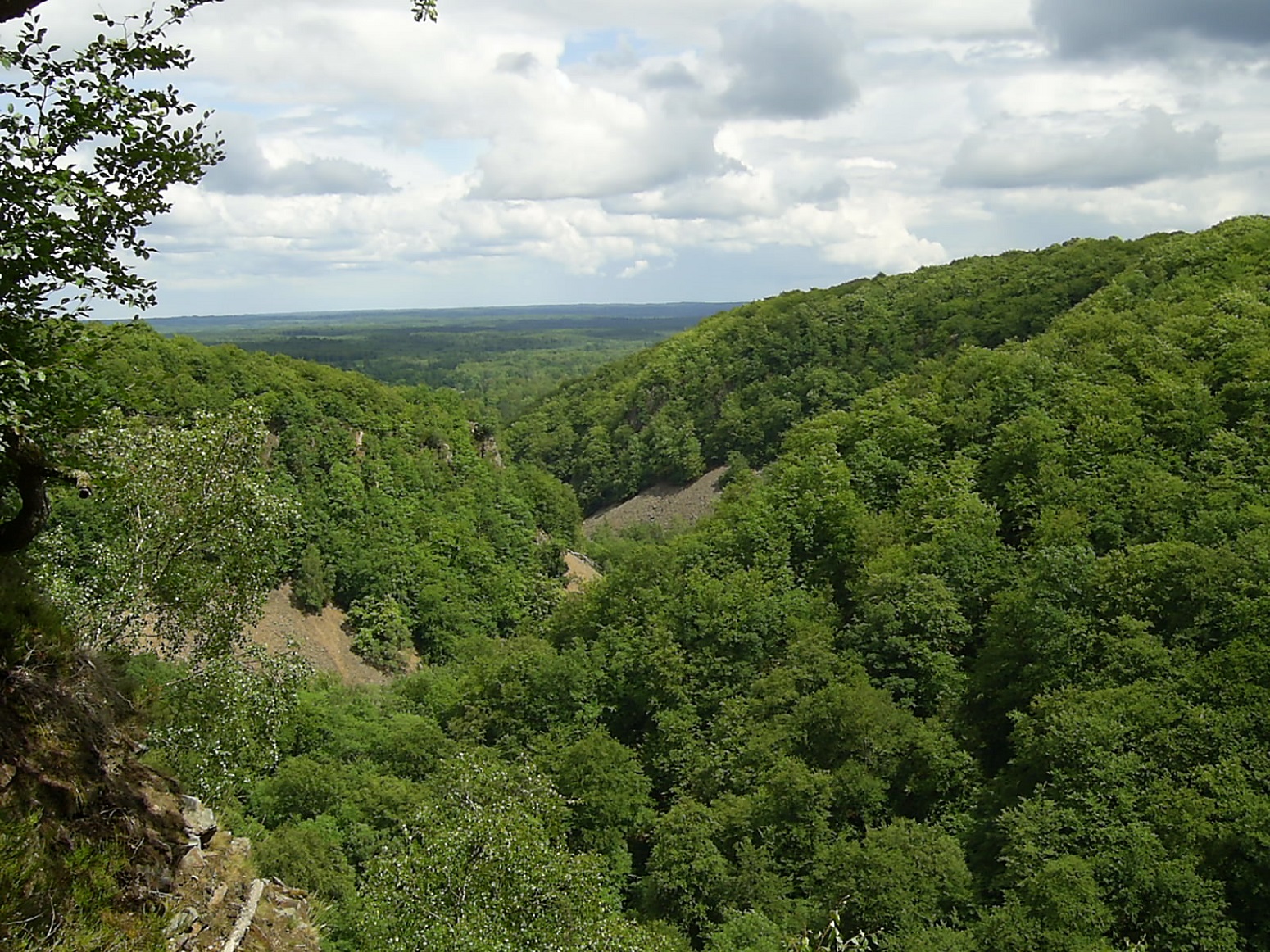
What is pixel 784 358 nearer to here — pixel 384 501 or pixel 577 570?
pixel 577 570

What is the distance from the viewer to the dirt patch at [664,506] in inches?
3878

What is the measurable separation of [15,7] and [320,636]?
51507 mm

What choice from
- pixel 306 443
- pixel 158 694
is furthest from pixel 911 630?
pixel 306 443

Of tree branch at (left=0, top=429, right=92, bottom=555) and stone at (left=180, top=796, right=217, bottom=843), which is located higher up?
tree branch at (left=0, top=429, right=92, bottom=555)

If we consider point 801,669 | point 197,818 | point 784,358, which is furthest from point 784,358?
point 197,818

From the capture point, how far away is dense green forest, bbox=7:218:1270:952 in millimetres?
16094

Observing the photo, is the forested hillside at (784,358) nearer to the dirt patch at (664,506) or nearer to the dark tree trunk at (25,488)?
the dirt patch at (664,506)

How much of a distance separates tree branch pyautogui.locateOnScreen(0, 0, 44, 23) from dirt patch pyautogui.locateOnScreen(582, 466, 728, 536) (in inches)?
3479

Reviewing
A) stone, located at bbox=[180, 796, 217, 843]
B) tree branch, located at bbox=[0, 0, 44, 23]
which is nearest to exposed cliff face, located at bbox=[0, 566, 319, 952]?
stone, located at bbox=[180, 796, 217, 843]

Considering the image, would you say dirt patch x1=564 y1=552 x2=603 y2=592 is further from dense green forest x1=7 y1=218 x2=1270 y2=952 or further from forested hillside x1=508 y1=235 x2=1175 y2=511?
forested hillside x1=508 y1=235 x2=1175 y2=511

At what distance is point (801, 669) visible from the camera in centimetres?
3703

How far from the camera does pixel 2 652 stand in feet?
30.9

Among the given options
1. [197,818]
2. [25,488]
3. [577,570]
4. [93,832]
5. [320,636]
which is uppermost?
[25,488]

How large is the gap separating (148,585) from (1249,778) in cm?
2783
